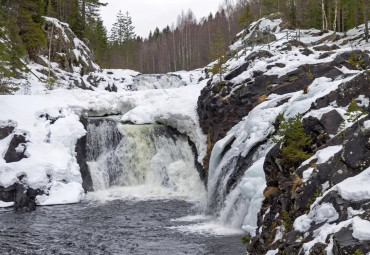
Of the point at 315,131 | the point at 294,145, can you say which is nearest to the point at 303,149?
the point at 294,145

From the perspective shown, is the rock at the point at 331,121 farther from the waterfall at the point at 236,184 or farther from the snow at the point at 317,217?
the waterfall at the point at 236,184

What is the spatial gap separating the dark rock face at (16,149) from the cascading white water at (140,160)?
3.65 m

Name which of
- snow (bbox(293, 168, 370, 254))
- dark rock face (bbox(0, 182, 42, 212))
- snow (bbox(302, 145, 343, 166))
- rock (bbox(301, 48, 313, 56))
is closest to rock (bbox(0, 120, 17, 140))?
dark rock face (bbox(0, 182, 42, 212))

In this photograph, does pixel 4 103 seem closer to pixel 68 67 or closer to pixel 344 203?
pixel 68 67

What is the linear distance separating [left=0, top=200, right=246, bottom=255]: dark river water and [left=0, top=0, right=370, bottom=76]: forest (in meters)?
10.7

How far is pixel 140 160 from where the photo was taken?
797 inches

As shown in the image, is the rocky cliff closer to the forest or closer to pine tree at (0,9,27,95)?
the forest

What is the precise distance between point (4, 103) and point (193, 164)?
10953mm

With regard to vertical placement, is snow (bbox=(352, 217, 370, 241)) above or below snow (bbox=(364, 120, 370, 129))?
below

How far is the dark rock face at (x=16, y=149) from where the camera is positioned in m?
17.0

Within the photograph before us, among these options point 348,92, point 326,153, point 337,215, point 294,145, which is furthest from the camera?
point 348,92

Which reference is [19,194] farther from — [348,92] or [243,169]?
[348,92]

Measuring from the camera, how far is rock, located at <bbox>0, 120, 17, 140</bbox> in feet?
58.4

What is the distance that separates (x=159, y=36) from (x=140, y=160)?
224 feet
